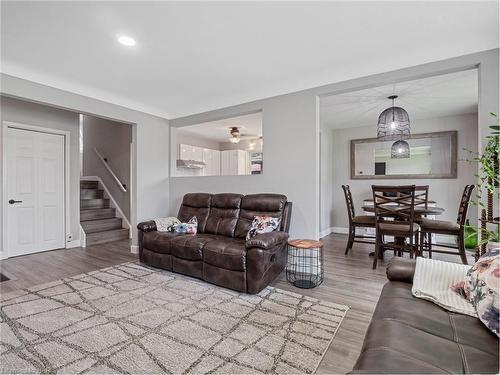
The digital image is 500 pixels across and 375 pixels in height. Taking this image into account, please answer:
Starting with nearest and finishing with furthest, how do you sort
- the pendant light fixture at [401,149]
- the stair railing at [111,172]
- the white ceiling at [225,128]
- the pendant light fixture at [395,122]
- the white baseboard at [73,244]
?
the pendant light fixture at [395,122], the white baseboard at [73,244], the pendant light fixture at [401,149], the white ceiling at [225,128], the stair railing at [111,172]

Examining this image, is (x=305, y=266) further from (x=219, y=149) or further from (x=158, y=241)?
(x=219, y=149)

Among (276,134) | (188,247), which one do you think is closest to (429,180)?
(276,134)

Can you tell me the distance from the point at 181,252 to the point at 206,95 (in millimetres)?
2391

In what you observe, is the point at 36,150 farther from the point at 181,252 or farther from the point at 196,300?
the point at 196,300

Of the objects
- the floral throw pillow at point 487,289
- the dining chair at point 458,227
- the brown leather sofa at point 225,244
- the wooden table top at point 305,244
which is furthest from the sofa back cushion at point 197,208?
the dining chair at point 458,227

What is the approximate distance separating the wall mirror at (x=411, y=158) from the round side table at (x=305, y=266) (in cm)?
332

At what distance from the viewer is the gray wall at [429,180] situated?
497 centimetres

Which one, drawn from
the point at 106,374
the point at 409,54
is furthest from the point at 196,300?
the point at 409,54

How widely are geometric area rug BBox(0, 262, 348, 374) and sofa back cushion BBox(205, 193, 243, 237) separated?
2.75 ft

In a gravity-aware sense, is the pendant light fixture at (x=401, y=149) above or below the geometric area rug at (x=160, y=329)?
above

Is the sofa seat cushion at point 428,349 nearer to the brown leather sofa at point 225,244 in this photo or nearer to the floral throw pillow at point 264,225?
the brown leather sofa at point 225,244

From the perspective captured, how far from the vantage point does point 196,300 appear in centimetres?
254

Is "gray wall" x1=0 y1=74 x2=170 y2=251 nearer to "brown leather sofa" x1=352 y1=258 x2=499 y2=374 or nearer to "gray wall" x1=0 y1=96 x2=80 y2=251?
"gray wall" x1=0 y1=96 x2=80 y2=251

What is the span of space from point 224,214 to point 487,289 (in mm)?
2883
